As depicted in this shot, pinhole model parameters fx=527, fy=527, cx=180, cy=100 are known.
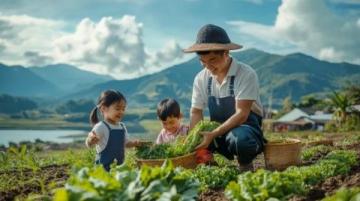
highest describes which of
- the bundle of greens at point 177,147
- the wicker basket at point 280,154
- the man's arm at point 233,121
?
the man's arm at point 233,121

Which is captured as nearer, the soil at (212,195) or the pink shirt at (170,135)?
the soil at (212,195)

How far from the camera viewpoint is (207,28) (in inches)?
262

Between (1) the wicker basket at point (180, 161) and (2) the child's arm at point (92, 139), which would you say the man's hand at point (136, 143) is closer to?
(1) the wicker basket at point (180, 161)

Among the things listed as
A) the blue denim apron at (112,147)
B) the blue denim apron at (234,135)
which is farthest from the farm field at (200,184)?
the blue denim apron at (112,147)

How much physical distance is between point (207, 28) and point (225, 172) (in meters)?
A: 1.99

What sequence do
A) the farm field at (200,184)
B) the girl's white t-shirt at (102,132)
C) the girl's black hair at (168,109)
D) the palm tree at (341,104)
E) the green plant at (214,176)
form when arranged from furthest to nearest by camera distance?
the palm tree at (341,104) < the girl's black hair at (168,109) < the girl's white t-shirt at (102,132) < the green plant at (214,176) < the farm field at (200,184)

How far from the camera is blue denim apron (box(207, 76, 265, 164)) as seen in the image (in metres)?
6.31

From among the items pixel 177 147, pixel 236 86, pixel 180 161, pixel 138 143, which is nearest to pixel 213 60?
pixel 236 86

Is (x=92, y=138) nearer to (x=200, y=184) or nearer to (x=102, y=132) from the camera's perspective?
(x=102, y=132)

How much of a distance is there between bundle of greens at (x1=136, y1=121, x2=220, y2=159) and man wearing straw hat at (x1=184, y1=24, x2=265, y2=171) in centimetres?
12

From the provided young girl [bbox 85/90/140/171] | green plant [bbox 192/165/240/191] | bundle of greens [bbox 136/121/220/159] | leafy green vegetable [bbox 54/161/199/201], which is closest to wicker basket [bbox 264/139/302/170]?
bundle of greens [bbox 136/121/220/159]

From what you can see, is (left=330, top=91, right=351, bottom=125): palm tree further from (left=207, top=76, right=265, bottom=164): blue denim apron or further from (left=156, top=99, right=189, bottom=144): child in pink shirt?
(left=207, top=76, right=265, bottom=164): blue denim apron

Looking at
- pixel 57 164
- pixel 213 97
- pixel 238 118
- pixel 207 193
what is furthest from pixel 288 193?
pixel 57 164

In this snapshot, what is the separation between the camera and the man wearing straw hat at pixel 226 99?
250 inches
